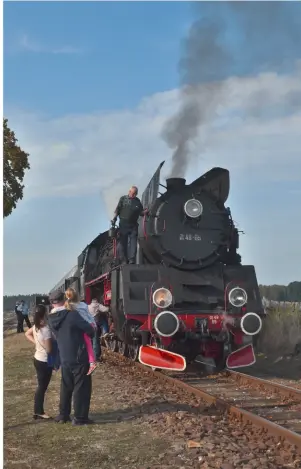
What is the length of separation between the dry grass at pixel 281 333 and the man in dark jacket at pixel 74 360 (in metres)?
7.49

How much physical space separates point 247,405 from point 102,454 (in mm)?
3075

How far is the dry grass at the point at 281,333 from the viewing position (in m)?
13.3

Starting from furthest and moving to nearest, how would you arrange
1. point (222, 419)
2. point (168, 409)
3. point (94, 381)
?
point (94, 381), point (168, 409), point (222, 419)

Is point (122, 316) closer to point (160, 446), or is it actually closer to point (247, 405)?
point (247, 405)

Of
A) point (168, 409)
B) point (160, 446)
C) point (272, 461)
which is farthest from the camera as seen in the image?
point (168, 409)

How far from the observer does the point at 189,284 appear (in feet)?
33.7

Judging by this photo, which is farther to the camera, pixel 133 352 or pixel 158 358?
pixel 133 352

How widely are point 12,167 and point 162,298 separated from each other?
10346 mm

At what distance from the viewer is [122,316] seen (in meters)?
10.5

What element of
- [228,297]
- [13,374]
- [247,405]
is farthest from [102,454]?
[13,374]

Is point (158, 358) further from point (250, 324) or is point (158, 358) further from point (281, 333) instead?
point (281, 333)

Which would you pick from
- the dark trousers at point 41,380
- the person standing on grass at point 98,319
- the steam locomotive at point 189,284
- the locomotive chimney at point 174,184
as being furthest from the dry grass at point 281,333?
the dark trousers at point 41,380

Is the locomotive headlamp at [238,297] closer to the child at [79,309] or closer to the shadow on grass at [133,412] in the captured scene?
the shadow on grass at [133,412]

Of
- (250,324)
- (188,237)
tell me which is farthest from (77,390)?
(188,237)
